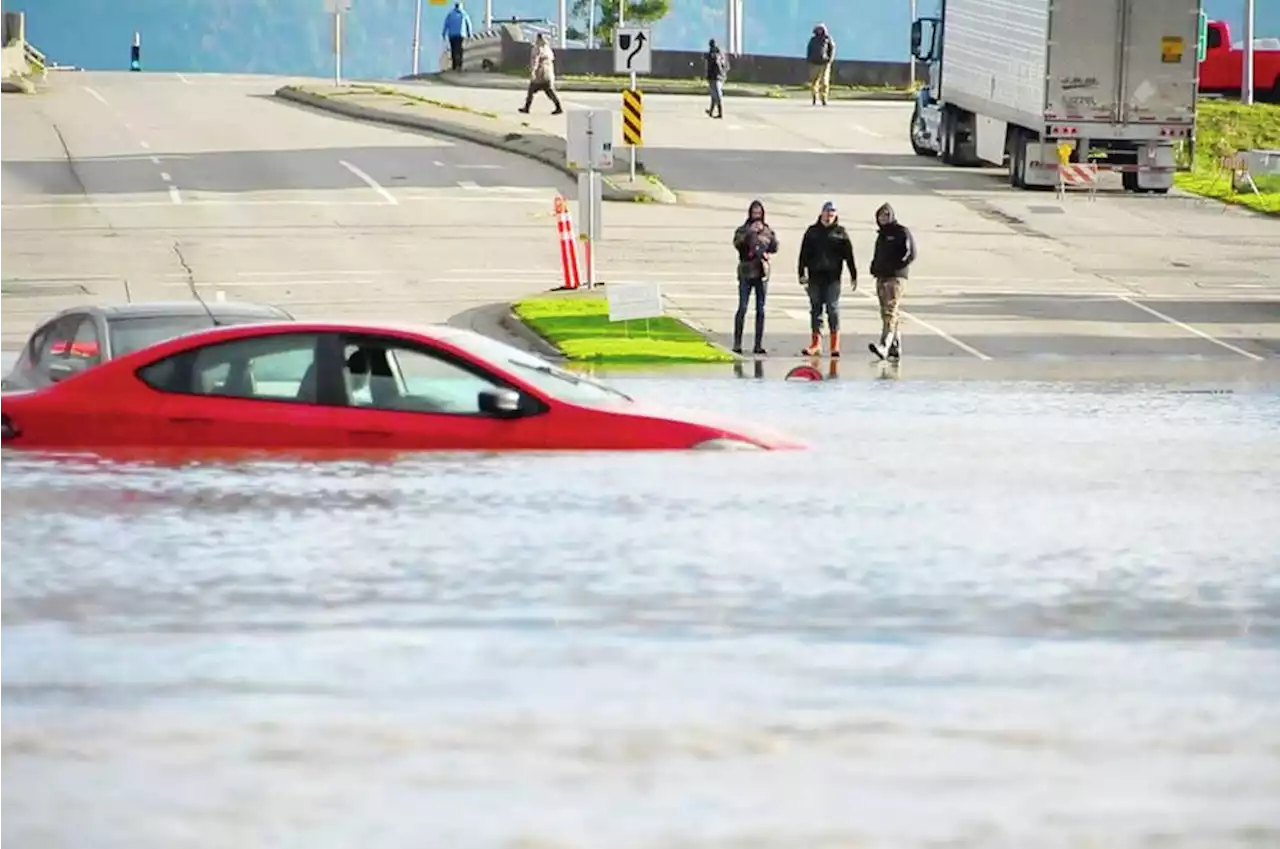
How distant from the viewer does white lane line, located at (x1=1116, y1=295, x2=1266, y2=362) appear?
1266 inches

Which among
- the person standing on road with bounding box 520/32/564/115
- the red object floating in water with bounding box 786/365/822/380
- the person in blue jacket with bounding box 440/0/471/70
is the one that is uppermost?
the person in blue jacket with bounding box 440/0/471/70

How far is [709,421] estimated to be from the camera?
1531 cm

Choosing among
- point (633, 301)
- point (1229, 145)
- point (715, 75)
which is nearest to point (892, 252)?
point (633, 301)

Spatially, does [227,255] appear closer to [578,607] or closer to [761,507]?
[761,507]

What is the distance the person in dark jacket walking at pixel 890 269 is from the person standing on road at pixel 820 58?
133 feet

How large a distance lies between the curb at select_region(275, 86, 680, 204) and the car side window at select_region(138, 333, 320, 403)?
28.2 m

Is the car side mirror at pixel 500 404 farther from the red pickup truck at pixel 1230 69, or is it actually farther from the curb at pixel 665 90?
the red pickup truck at pixel 1230 69

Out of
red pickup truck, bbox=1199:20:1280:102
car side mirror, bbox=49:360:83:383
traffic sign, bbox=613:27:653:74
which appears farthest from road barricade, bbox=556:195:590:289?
red pickup truck, bbox=1199:20:1280:102

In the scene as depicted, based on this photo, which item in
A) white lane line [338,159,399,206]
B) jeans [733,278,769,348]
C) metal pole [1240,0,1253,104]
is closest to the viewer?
jeans [733,278,769,348]

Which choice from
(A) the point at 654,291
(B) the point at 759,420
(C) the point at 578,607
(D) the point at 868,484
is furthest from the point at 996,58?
(C) the point at 578,607

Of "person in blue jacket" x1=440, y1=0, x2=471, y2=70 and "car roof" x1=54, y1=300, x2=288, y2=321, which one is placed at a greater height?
"person in blue jacket" x1=440, y1=0, x2=471, y2=70

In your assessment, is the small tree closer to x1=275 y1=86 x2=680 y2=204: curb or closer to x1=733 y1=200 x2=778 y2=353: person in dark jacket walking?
x1=275 y1=86 x2=680 y2=204: curb

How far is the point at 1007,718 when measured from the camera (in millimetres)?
8383

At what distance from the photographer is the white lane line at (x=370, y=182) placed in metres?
47.3
